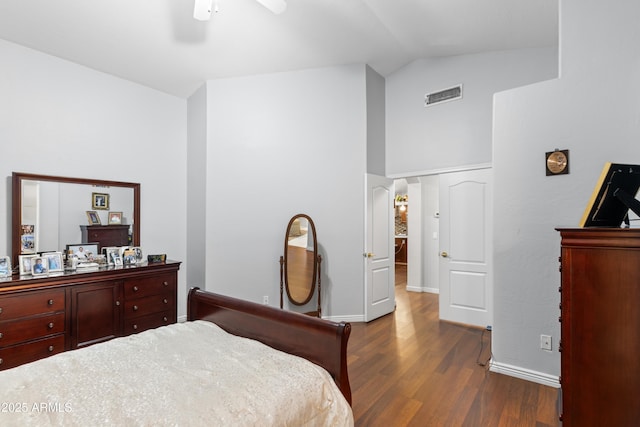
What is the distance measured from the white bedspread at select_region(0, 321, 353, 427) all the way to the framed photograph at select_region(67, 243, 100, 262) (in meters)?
2.05

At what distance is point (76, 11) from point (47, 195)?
179cm

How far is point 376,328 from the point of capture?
3.98 meters

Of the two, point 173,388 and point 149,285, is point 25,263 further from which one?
point 173,388

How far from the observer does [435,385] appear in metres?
2.57

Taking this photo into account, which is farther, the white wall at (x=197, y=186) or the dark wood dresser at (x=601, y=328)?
the white wall at (x=197, y=186)

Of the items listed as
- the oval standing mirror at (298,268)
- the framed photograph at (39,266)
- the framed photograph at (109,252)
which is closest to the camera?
the framed photograph at (39,266)

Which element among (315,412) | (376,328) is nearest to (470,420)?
(315,412)

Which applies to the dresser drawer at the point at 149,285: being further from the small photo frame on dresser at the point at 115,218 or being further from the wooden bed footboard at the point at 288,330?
the wooden bed footboard at the point at 288,330

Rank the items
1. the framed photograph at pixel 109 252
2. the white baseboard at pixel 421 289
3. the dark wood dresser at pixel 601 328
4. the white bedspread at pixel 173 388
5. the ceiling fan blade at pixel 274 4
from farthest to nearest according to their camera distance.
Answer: the white baseboard at pixel 421 289, the framed photograph at pixel 109 252, the ceiling fan blade at pixel 274 4, the dark wood dresser at pixel 601 328, the white bedspread at pixel 173 388

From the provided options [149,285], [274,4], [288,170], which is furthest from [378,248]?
[274,4]

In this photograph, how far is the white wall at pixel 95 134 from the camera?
3133 mm

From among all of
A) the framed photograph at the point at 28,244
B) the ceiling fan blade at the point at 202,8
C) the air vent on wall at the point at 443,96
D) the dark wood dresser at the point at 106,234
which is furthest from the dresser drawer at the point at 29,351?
the air vent on wall at the point at 443,96

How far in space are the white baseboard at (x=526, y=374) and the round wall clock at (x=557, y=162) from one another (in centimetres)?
162

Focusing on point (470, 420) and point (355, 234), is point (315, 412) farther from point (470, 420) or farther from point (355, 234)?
point (355, 234)
